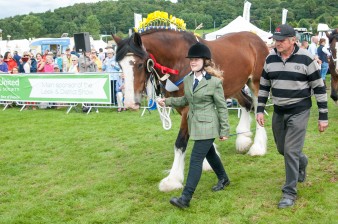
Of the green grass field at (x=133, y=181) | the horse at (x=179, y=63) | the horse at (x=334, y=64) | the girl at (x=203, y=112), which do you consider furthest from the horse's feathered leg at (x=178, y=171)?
the horse at (x=334, y=64)

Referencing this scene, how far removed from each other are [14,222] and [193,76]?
2.64 m

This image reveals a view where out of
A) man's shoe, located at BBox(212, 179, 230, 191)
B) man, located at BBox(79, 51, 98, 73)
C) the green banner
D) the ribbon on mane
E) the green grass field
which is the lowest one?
the green grass field

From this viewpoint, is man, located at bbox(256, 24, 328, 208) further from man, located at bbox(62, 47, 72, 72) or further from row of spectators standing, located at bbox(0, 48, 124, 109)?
man, located at bbox(62, 47, 72, 72)

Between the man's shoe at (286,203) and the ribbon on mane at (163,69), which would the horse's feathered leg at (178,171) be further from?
the man's shoe at (286,203)

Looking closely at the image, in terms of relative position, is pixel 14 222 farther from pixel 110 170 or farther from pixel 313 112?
pixel 313 112

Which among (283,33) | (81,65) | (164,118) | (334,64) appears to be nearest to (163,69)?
(164,118)

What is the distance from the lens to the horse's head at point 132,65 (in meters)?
4.83

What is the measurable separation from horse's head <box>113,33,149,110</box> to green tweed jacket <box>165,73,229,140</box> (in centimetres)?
67

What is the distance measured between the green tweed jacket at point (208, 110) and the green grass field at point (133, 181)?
884 millimetres

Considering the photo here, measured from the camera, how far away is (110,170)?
6.50 metres

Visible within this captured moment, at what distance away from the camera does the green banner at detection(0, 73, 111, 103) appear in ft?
40.4

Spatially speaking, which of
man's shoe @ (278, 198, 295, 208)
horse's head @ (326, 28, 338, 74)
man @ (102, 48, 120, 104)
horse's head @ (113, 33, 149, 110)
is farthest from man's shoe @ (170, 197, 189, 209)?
man @ (102, 48, 120, 104)

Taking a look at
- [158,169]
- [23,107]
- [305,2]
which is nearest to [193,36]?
[158,169]

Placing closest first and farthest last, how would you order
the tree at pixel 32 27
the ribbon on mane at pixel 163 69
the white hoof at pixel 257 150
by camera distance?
the ribbon on mane at pixel 163 69 < the white hoof at pixel 257 150 < the tree at pixel 32 27
